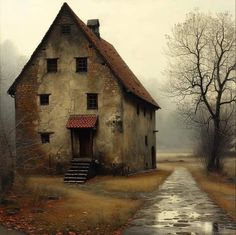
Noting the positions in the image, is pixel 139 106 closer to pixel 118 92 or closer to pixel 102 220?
pixel 118 92

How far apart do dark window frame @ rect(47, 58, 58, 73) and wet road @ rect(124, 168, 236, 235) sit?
1476cm

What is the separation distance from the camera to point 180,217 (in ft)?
51.4

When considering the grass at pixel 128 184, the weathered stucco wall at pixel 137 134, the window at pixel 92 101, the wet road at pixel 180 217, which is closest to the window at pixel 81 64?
the window at pixel 92 101

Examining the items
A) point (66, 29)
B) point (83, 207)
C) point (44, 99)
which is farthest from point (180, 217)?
point (66, 29)

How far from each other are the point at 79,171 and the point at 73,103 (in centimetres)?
572

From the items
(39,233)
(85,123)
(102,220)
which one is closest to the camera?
(39,233)

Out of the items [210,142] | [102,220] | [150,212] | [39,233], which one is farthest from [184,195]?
[210,142]

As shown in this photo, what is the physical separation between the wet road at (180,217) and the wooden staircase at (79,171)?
740cm

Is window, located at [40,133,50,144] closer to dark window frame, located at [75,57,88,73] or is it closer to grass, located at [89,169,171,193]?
dark window frame, located at [75,57,88,73]

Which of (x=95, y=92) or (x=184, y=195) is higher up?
→ (x=95, y=92)

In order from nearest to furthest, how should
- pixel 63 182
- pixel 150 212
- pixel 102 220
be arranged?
pixel 102 220
pixel 150 212
pixel 63 182

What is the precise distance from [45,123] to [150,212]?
1767 cm

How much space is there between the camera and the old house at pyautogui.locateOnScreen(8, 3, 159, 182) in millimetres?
31359

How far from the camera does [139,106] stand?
121 feet
